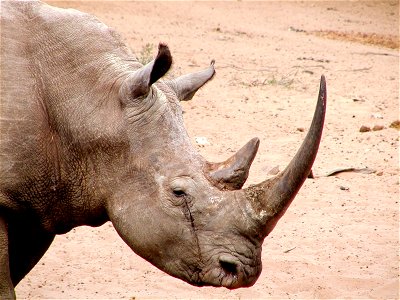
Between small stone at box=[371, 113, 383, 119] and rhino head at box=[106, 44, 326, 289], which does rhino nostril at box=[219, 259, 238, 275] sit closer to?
rhino head at box=[106, 44, 326, 289]

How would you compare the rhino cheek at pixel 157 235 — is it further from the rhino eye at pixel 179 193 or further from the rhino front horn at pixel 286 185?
the rhino front horn at pixel 286 185

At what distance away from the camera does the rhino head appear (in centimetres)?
516

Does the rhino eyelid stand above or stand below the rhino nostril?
above

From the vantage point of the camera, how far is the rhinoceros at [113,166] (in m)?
5.20

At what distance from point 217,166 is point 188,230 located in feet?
1.25

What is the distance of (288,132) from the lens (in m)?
11.9

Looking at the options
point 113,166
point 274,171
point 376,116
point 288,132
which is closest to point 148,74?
point 113,166

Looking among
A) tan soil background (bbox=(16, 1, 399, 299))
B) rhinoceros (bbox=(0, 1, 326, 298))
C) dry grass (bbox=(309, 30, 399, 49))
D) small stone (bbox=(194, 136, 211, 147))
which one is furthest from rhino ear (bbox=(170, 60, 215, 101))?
dry grass (bbox=(309, 30, 399, 49))

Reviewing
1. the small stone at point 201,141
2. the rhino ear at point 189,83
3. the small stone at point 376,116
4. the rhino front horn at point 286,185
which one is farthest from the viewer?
the small stone at point 376,116

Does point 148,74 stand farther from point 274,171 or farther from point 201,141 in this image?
point 201,141

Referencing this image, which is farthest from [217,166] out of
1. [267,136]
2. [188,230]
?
[267,136]

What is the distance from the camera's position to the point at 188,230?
5.27 metres

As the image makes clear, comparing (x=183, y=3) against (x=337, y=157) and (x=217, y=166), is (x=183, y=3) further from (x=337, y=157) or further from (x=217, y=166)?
(x=217, y=166)

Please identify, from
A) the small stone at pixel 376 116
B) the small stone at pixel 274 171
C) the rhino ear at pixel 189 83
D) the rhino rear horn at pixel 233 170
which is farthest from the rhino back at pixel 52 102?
the small stone at pixel 376 116
